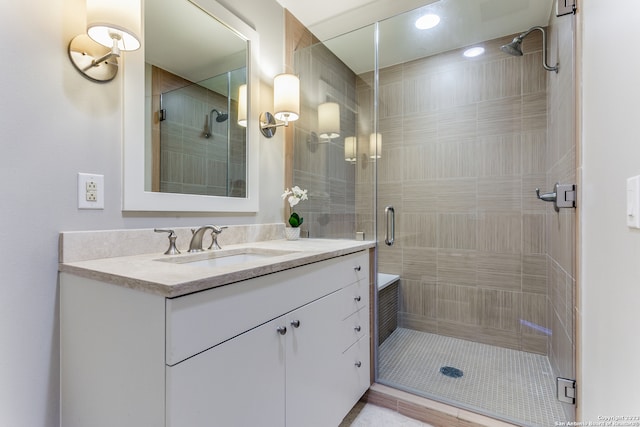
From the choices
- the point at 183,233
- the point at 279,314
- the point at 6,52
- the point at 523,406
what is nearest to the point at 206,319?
the point at 279,314

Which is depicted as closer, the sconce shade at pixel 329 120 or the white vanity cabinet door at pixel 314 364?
the white vanity cabinet door at pixel 314 364

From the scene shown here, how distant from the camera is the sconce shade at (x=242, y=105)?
165 cm

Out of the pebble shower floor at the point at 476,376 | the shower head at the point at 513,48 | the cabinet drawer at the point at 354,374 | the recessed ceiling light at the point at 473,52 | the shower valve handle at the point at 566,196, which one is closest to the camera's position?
the shower valve handle at the point at 566,196

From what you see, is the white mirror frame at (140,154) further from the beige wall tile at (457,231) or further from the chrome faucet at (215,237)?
the beige wall tile at (457,231)

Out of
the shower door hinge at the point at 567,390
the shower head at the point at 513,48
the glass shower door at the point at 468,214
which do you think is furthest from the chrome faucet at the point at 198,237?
the shower head at the point at 513,48

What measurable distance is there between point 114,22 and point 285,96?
0.93 m

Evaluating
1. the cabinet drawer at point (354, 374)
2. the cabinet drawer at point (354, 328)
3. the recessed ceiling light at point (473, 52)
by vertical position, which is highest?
the recessed ceiling light at point (473, 52)

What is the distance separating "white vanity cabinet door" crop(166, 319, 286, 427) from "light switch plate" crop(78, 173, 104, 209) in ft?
2.30

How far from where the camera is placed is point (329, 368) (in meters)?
1.28

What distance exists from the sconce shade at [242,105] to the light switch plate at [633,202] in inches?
62.0

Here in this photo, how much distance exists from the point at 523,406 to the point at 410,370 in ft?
1.94

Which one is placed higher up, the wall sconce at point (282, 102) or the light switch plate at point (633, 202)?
the wall sconce at point (282, 102)

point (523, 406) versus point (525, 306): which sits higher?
point (525, 306)

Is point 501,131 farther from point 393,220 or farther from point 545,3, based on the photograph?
point 393,220
